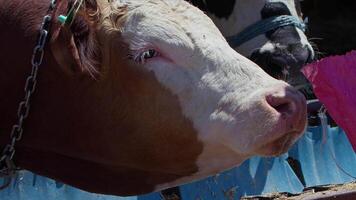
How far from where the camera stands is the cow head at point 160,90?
9.29 feet

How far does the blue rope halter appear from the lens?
5602mm

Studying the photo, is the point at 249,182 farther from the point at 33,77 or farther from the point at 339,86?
the point at 33,77

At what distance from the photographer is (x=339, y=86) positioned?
292 cm

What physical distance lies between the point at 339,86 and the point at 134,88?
71 cm

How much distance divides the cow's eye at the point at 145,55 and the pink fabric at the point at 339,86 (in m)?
0.55

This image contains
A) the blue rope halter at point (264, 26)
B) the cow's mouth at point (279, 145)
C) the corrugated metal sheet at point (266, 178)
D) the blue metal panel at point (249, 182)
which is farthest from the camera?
the blue rope halter at point (264, 26)

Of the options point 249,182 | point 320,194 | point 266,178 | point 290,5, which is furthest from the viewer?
point 290,5

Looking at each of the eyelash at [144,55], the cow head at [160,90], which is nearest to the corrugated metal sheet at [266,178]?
the cow head at [160,90]

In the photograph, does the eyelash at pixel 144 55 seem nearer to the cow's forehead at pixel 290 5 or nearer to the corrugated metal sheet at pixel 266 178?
the corrugated metal sheet at pixel 266 178

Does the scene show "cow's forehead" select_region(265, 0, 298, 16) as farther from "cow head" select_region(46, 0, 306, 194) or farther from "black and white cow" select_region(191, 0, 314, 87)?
"cow head" select_region(46, 0, 306, 194)

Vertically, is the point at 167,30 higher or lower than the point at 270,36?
higher

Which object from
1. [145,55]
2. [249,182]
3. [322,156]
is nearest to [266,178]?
[249,182]

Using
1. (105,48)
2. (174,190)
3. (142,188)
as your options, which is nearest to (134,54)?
(105,48)

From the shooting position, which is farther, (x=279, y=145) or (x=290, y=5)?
(x=290, y=5)
